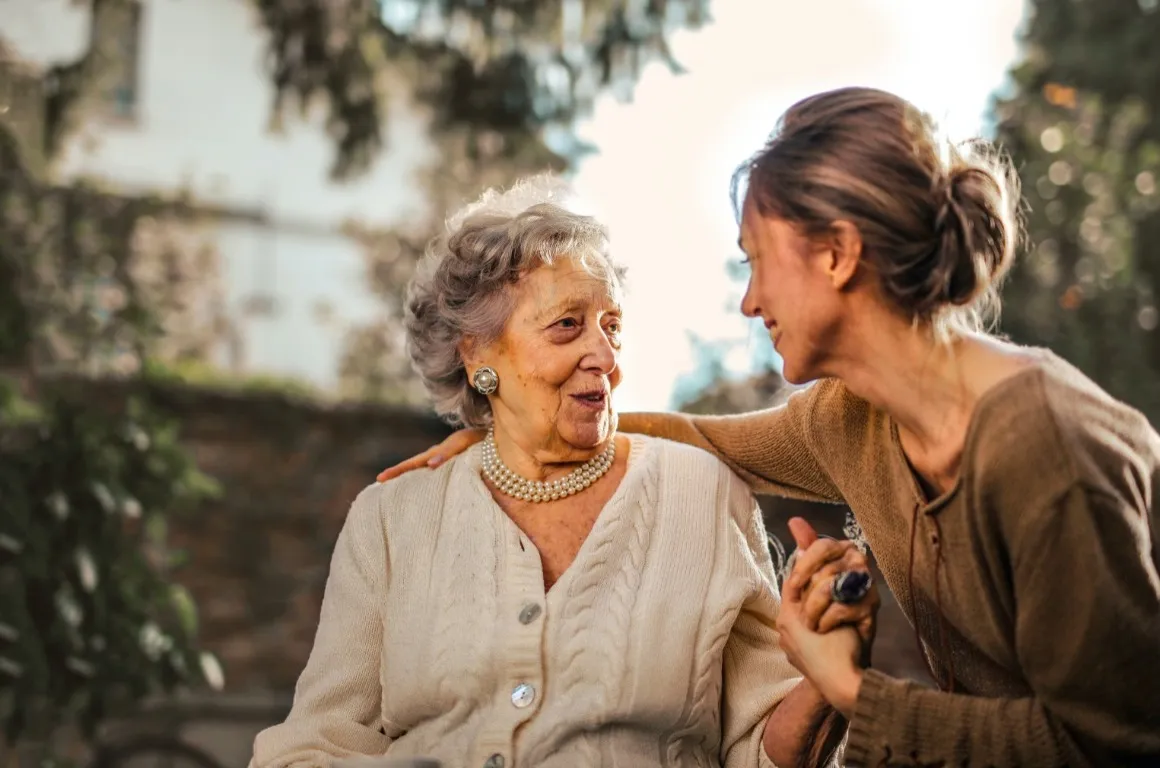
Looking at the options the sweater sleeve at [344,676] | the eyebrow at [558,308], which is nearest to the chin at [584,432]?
the eyebrow at [558,308]

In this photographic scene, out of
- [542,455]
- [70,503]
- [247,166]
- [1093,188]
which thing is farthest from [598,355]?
[247,166]

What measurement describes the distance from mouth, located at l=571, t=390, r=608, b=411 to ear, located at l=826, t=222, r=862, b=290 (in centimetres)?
68

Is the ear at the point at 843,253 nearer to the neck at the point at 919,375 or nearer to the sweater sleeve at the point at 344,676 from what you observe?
the neck at the point at 919,375

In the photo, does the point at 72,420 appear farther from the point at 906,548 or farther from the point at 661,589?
the point at 906,548

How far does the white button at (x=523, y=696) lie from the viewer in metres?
2.48

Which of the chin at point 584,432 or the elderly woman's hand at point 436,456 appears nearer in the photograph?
the chin at point 584,432

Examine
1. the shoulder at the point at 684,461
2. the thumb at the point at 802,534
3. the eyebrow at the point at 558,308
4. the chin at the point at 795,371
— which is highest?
the chin at the point at 795,371

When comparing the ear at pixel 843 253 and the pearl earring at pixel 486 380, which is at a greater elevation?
the ear at pixel 843 253

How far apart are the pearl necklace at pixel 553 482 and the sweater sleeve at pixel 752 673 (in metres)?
0.28

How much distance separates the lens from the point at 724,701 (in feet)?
8.64

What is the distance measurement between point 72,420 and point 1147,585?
12.1ft

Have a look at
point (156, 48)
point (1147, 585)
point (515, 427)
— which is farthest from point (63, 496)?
point (156, 48)

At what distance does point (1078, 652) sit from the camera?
1.93 metres

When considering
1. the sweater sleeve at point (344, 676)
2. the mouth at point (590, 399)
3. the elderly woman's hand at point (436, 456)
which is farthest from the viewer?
the elderly woman's hand at point (436, 456)
